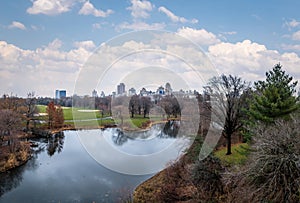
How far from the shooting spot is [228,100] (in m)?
14.2

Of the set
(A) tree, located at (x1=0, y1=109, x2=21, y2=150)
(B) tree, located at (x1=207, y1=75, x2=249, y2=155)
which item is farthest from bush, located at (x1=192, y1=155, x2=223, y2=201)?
(A) tree, located at (x1=0, y1=109, x2=21, y2=150)

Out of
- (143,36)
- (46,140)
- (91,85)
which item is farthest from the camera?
(46,140)

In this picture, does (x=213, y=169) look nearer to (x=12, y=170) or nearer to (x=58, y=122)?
(x=12, y=170)

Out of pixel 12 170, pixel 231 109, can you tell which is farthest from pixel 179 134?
pixel 12 170

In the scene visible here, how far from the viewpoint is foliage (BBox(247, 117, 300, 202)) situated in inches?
255

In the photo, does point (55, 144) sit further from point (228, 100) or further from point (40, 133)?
point (228, 100)

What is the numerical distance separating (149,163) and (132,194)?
1761mm

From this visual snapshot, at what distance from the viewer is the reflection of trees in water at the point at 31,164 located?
12984mm

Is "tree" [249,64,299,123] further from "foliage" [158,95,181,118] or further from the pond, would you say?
"foliage" [158,95,181,118]

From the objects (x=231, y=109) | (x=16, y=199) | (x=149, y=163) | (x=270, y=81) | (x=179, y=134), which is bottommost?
(x=16, y=199)

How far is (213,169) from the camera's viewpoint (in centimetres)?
914

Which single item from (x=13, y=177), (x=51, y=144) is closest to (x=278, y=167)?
(x=13, y=177)

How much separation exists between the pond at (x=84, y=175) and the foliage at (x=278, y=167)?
14.3 ft

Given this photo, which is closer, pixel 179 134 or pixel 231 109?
pixel 231 109
